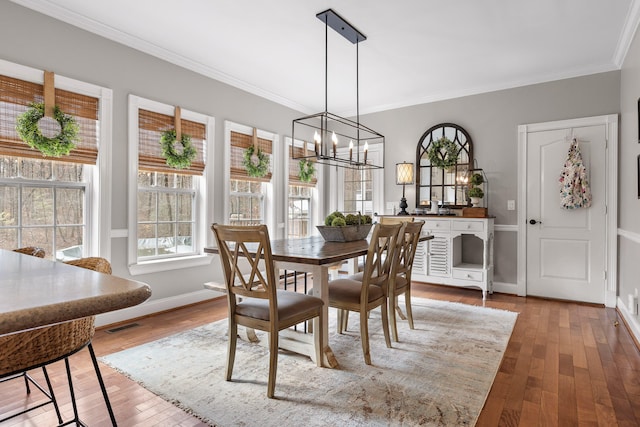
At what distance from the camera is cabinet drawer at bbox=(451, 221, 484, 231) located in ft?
14.2

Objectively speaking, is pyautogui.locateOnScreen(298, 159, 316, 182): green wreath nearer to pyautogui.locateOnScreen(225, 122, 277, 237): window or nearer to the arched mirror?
pyautogui.locateOnScreen(225, 122, 277, 237): window

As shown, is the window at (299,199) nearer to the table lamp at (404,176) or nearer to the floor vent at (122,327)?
the table lamp at (404,176)

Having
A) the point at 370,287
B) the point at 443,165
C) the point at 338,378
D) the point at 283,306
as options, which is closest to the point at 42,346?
the point at 283,306

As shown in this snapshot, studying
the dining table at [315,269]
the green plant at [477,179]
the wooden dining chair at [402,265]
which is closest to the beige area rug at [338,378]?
the dining table at [315,269]

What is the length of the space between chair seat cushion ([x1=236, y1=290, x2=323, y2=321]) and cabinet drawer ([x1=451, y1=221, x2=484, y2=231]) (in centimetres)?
272

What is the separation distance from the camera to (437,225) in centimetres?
463

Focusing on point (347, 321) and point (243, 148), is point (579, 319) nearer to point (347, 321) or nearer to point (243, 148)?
point (347, 321)

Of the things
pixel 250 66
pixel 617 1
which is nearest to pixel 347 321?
pixel 250 66

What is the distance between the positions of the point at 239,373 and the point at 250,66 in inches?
125

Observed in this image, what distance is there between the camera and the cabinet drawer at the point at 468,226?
432cm

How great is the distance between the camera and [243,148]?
4.60m

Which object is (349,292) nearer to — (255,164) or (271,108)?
(255,164)

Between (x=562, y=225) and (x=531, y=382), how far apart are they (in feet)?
8.64

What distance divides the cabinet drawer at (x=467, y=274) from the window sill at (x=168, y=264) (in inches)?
114
